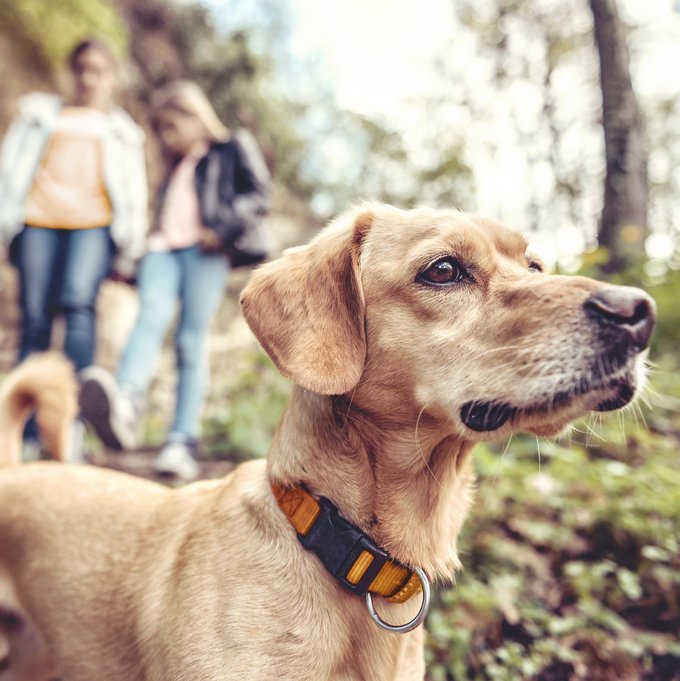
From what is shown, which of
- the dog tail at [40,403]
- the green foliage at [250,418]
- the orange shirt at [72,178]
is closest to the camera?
the dog tail at [40,403]

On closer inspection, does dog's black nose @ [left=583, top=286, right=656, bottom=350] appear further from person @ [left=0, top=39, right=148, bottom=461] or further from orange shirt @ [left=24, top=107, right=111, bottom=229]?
orange shirt @ [left=24, top=107, right=111, bottom=229]

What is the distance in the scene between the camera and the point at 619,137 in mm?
6867

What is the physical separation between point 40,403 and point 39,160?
262 centimetres

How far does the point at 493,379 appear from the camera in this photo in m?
1.62

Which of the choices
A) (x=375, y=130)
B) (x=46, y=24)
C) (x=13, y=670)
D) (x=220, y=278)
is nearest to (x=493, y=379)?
(x=13, y=670)

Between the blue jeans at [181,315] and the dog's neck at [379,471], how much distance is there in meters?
2.89

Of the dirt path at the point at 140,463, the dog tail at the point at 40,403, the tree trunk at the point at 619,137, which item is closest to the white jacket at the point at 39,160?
the dirt path at the point at 140,463

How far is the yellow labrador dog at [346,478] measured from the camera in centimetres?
154

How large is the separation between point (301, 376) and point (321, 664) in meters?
0.80

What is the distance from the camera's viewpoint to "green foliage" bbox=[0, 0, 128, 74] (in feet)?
27.6

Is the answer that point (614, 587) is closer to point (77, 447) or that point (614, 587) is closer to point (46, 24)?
point (77, 447)

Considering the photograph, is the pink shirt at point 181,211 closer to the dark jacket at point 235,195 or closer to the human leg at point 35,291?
the dark jacket at point 235,195

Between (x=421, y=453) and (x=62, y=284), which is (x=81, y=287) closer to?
(x=62, y=284)

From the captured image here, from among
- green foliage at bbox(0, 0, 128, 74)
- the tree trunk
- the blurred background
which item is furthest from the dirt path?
green foliage at bbox(0, 0, 128, 74)
